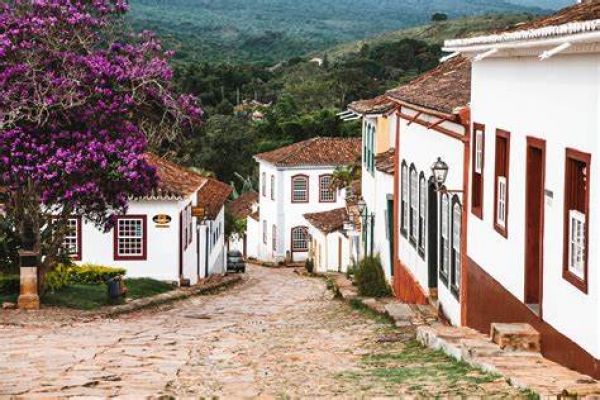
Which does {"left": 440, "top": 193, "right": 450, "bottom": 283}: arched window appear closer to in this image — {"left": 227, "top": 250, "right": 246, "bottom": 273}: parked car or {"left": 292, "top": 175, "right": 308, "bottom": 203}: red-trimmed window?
{"left": 227, "top": 250, "right": 246, "bottom": 273}: parked car

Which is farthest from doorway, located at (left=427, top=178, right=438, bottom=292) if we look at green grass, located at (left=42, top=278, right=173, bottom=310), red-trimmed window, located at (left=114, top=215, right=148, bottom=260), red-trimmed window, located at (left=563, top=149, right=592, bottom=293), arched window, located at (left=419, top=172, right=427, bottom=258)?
red-trimmed window, located at (left=114, top=215, right=148, bottom=260)

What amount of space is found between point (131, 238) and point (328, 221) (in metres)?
16.4

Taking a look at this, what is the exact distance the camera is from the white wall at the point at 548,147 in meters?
9.91

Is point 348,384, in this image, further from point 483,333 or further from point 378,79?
point 378,79

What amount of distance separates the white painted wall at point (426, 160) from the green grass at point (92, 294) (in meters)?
7.18

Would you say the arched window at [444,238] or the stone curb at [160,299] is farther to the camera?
the stone curb at [160,299]

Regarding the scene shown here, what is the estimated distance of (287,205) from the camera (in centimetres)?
5844

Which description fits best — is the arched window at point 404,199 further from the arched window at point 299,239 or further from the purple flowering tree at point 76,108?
the arched window at point 299,239

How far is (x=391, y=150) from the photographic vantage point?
27719 millimetres

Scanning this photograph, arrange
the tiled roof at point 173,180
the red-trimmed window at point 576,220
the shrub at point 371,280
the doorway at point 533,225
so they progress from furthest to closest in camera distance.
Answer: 1. the tiled roof at point 173,180
2. the shrub at point 371,280
3. the doorway at point 533,225
4. the red-trimmed window at point 576,220

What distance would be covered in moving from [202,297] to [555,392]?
926 inches

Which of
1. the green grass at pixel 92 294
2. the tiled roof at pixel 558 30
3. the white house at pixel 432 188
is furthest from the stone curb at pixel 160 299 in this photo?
the tiled roof at pixel 558 30

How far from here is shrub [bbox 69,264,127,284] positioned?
29.7 m

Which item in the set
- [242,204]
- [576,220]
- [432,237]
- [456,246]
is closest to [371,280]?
[432,237]
